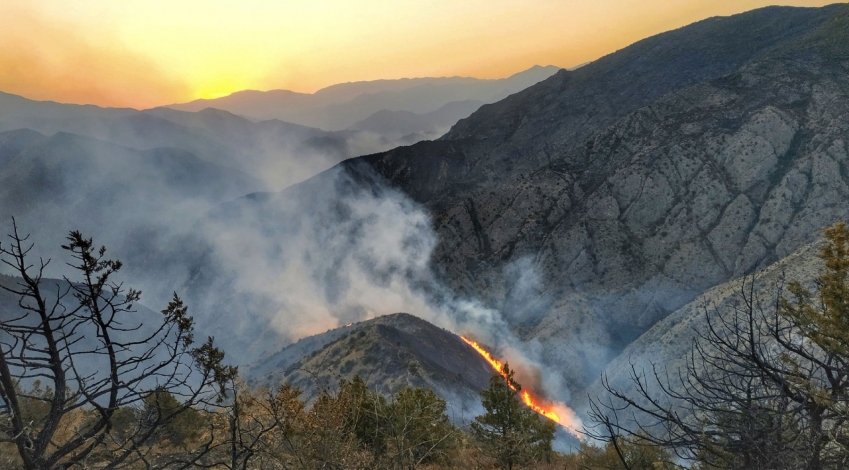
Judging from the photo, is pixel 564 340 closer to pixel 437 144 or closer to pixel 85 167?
pixel 437 144

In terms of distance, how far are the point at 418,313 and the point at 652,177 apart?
151ft

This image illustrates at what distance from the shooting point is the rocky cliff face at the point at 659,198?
192 ft

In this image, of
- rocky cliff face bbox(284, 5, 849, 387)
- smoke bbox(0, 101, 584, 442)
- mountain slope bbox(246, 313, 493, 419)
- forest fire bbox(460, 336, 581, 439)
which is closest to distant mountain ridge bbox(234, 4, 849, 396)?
rocky cliff face bbox(284, 5, 849, 387)

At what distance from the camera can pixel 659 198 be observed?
6806cm

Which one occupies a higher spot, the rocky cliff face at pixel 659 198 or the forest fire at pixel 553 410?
the rocky cliff face at pixel 659 198

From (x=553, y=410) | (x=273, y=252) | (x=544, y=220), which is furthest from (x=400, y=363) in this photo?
(x=273, y=252)

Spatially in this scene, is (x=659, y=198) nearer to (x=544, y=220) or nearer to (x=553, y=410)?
(x=544, y=220)

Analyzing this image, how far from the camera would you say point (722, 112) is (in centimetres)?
7138

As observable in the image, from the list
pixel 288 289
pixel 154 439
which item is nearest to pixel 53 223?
pixel 288 289

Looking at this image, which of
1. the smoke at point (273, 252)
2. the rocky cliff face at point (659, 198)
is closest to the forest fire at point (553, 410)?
the smoke at point (273, 252)

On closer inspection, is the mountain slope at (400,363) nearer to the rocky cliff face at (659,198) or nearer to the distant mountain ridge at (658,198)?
the distant mountain ridge at (658,198)

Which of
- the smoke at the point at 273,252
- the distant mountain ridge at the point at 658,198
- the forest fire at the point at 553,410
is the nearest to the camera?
the forest fire at the point at 553,410

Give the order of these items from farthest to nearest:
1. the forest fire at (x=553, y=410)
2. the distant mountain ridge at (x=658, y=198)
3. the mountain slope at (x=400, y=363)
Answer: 1. the distant mountain ridge at (x=658, y=198)
2. the forest fire at (x=553, y=410)
3. the mountain slope at (x=400, y=363)

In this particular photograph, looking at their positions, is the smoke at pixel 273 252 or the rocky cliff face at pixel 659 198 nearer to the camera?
the rocky cliff face at pixel 659 198
